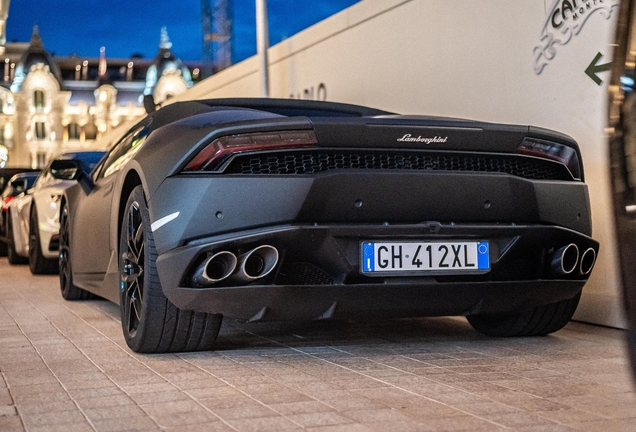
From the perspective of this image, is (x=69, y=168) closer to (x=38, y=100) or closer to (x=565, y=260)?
(x=565, y=260)

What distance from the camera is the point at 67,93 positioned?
104250mm

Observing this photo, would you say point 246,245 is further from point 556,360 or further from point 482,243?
point 556,360

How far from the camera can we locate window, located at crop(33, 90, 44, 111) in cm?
10225

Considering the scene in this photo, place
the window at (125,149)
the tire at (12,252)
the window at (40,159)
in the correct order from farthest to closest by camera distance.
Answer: the window at (40,159) < the tire at (12,252) < the window at (125,149)

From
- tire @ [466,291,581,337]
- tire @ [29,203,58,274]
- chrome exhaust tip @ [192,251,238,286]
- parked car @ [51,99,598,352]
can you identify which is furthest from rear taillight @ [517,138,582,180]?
tire @ [29,203,58,274]

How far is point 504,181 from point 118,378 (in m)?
1.84

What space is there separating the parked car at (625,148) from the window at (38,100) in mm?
104998

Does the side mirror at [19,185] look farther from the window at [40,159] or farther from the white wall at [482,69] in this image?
the window at [40,159]

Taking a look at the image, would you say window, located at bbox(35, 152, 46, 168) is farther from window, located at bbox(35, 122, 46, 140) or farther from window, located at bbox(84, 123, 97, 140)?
window, located at bbox(84, 123, 97, 140)

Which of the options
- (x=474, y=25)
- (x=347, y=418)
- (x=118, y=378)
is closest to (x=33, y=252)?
(x=474, y=25)

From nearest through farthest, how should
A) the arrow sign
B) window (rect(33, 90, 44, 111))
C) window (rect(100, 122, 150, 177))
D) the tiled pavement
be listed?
the tiled pavement < window (rect(100, 122, 150, 177)) < the arrow sign < window (rect(33, 90, 44, 111))

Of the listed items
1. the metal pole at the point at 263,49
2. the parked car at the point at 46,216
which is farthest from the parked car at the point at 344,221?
the metal pole at the point at 263,49

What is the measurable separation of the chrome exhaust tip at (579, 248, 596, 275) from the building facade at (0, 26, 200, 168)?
96.5m

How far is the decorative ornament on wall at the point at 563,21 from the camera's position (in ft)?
19.5
